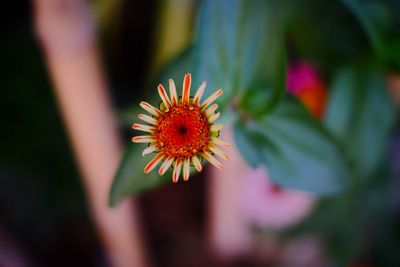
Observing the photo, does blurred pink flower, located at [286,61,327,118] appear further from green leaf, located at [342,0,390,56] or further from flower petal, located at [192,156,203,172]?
flower petal, located at [192,156,203,172]

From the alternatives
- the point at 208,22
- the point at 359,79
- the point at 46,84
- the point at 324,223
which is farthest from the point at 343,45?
the point at 46,84

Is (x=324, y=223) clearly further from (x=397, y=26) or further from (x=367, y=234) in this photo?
(x=397, y=26)

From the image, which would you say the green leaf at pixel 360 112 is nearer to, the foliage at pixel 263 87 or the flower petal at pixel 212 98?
the foliage at pixel 263 87

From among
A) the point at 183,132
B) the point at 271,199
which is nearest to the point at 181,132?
the point at 183,132

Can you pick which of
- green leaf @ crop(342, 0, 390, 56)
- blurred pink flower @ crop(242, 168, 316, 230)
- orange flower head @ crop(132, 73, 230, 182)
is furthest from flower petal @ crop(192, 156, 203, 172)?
blurred pink flower @ crop(242, 168, 316, 230)

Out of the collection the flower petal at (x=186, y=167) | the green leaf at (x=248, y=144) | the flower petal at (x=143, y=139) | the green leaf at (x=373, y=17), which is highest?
the green leaf at (x=373, y=17)

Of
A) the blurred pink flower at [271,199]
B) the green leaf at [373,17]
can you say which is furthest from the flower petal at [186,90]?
the blurred pink flower at [271,199]

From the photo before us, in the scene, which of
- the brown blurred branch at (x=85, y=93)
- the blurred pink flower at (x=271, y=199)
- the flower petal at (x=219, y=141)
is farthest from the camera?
the blurred pink flower at (x=271, y=199)

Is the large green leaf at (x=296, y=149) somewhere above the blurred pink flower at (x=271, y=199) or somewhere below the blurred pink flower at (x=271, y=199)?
below

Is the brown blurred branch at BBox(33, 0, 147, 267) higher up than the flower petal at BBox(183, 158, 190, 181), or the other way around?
the brown blurred branch at BBox(33, 0, 147, 267)
